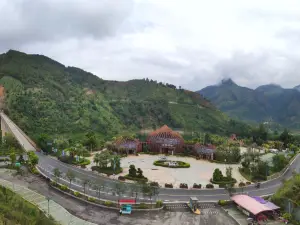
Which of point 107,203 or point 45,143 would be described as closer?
point 107,203

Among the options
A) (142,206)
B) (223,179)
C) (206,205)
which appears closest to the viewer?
(142,206)

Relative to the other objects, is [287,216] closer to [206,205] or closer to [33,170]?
[206,205]

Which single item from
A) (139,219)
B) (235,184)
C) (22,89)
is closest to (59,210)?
(139,219)

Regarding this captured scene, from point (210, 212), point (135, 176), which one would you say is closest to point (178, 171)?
point (135, 176)

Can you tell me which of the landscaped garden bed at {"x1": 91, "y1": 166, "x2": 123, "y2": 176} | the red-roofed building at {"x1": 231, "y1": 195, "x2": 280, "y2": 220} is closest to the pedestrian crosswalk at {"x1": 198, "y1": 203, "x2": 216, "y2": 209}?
the red-roofed building at {"x1": 231, "y1": 195, "x2": 280, "y2": 220}

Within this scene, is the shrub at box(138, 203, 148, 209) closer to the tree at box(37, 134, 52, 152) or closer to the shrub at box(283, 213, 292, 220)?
the shrub at box(283, 213, 292, 220)

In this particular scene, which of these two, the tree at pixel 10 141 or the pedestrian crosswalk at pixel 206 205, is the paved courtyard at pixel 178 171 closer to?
the pedestrian crosswalk at pixel 206 205

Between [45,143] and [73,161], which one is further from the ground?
[45,143]
